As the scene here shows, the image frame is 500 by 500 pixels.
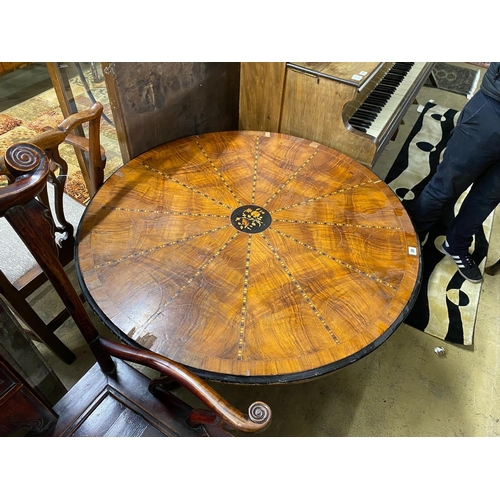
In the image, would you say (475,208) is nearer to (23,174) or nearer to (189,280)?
(189,280)

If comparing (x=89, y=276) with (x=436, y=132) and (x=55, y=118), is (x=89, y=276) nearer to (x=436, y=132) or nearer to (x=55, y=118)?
(x=55, y=118)

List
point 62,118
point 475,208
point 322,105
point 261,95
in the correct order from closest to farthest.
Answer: point 322,105 < point 261,95 < point 475,208 < point 62,118

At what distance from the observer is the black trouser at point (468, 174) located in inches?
76.8

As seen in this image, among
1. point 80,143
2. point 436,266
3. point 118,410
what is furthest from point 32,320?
point 436,266

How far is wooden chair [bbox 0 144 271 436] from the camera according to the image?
0.88m

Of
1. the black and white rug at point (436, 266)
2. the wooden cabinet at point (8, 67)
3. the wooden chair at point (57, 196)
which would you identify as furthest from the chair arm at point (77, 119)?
the wooden cabinet at point (8, 67)

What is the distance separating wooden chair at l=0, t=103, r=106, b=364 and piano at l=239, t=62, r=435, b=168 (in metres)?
1.04

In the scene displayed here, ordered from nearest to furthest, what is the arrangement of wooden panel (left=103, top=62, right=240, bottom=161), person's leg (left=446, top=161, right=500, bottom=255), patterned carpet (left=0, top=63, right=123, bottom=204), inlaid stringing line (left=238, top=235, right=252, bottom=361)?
inlaid stringing line (left=238, top=235, right=252, bottom=361) < wooden panel (left=103, top=62, right=240, bottom=161) < patterned carpet (left=0, top=63, right=123, bottom=204) < person's leg (left=446, top=161, right=500, bottom=255)

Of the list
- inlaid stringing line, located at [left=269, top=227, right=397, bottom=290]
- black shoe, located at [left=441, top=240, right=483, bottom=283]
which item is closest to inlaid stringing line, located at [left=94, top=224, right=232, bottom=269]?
inlaid stringing line, located at [left=269, top=227, right=397, bottom=290]

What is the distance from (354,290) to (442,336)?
1.26m

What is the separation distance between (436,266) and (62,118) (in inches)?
139

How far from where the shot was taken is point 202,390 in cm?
102

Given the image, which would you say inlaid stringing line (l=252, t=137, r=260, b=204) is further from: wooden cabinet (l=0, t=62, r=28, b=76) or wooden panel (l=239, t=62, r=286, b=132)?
wooden cabinet (l=0, t=62, r=28, b=76)

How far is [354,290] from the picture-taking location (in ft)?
4.62
